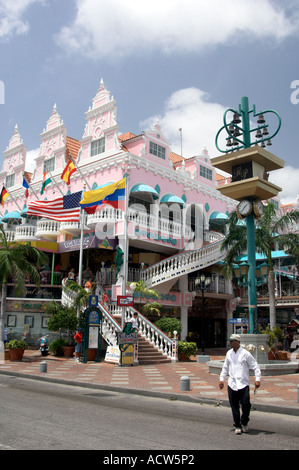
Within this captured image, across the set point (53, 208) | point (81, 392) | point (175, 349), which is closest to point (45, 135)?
point (53, 208)

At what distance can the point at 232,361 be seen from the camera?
7.75 metres

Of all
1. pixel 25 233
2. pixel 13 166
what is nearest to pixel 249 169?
pixel 25 233

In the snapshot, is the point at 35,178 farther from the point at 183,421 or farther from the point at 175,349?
the point at 183,421

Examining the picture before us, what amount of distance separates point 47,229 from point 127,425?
72.8 feet

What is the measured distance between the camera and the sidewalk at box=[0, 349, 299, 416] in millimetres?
10766

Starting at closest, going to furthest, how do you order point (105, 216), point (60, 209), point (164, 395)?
point (164, 395)
point (105, 216)
point (60, 209)

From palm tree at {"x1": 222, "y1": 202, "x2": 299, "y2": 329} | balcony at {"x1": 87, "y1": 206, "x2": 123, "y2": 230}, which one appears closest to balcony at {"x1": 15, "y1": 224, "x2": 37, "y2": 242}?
balcony at {"x1": 87, "y1": 206, "x2": 123, "y2": 230}

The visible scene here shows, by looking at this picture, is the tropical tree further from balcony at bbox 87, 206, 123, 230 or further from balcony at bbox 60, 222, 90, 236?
balcony at bbox 60, 222, 90, 236

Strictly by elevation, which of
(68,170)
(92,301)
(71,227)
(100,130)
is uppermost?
(100,130)

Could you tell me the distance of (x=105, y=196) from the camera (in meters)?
22.8

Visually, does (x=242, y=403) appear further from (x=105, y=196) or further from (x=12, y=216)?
(x=12, y=216)

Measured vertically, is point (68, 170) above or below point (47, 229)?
above

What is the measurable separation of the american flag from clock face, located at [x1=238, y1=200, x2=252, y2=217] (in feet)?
35.3

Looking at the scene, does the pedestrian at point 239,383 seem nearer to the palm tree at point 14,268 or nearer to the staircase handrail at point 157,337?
the staircase handrail at point 157,337
